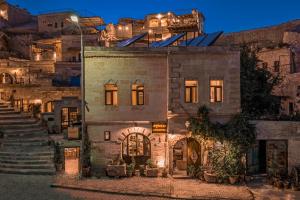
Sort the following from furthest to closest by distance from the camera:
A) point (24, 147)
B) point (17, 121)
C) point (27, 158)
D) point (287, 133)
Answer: point (17, 121), point (24, 147), point (27, 158), point (287, 133)

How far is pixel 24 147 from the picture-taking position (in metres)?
19.8

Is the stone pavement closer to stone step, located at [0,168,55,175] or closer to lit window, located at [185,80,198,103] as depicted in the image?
stone step, located at [0,168,55,175]

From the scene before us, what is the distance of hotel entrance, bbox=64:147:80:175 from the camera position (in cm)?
1786

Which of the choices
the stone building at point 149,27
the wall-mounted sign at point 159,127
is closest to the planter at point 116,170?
the wall-mounted sign at point 159,127

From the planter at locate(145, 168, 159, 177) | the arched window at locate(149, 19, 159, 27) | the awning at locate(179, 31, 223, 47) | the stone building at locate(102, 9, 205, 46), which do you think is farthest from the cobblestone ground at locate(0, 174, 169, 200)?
the arched window at locate(149, 19, 159, 27)

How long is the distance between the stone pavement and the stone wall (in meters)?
3.56

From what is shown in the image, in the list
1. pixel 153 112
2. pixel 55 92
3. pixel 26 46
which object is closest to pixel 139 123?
pixel 153 112

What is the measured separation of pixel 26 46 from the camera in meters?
51.9

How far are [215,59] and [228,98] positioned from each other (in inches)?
96.6

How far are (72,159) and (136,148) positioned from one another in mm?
4053

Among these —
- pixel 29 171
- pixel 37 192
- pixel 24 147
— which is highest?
pixel 24 147

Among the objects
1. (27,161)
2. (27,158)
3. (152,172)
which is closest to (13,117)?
(27,158)

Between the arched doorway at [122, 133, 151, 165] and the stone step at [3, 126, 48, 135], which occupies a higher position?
the stone step at [3, 126, 48, 135]

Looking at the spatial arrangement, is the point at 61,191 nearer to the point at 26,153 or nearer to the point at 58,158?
the point at 58,158
